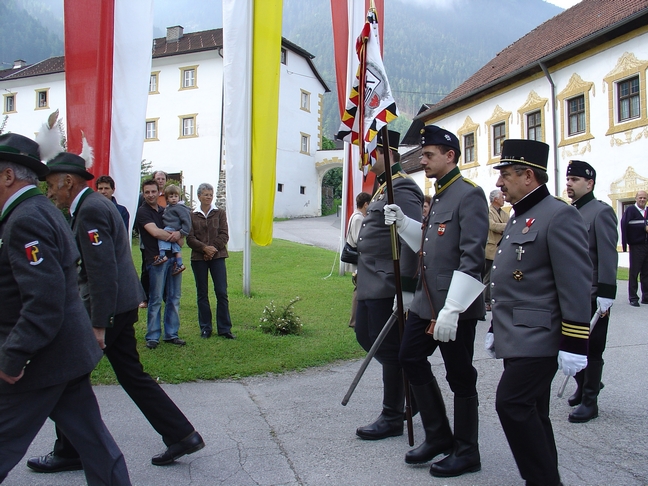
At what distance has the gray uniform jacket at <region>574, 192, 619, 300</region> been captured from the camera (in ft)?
15.3

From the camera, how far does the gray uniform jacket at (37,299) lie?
8.53ft

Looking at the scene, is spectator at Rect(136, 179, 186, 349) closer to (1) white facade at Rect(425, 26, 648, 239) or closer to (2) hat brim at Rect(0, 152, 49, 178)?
(2) hat brim at Rect(0, 152, 49, 178)

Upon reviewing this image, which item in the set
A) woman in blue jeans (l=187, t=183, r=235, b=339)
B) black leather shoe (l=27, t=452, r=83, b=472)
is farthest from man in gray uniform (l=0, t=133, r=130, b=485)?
woman in blue jeans (l=187, t=183, r=235, b=339)

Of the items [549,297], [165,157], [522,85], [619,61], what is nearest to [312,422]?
[549,297]

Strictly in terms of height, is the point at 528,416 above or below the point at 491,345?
below

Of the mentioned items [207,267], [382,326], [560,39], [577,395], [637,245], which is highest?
[560,39]

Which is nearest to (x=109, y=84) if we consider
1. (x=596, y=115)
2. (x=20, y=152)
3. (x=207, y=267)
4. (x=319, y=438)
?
(x=207, y=267)

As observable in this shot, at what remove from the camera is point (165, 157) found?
44.1 meters

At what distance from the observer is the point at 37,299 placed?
261cm

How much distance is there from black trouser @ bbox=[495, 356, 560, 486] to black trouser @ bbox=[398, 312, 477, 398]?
54 cm

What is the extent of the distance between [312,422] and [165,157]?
41872mm

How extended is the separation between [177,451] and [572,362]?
249cm

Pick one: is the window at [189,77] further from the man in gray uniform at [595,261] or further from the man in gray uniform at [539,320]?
the man in gray uniform at [539,320]

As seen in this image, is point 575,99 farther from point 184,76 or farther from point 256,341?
point 184,76
